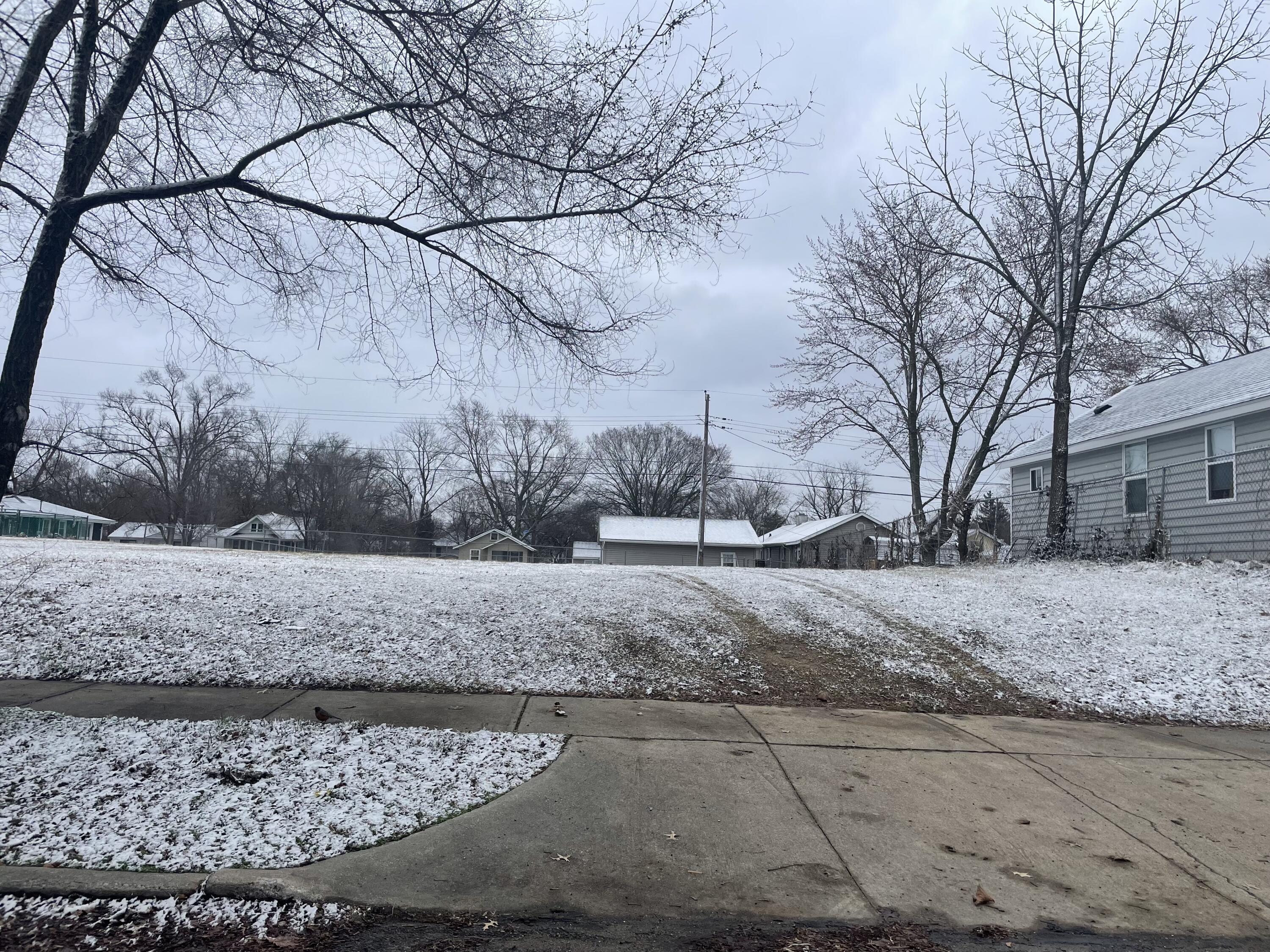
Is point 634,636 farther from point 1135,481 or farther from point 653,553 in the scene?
point 653,553

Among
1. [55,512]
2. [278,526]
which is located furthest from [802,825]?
[278,526]

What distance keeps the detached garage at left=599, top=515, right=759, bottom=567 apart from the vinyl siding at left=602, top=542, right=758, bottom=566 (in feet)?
0.08

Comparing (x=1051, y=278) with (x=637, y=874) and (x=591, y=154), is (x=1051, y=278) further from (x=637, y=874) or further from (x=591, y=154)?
(x=637, y=874)

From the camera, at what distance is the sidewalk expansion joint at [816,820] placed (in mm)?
3549

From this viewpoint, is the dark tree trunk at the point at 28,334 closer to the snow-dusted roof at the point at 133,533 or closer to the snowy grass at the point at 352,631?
the snowy grass at the point at 352,631

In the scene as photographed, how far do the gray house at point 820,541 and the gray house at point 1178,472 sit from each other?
48.2 ft

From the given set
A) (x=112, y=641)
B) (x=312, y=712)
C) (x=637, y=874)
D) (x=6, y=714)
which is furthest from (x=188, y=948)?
(x=112, y=641)

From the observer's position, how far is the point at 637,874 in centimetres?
365

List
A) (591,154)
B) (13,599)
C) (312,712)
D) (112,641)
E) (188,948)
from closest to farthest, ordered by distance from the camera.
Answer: (188,948) < (312,712) < (591,154) < (112,641) < (13,599)

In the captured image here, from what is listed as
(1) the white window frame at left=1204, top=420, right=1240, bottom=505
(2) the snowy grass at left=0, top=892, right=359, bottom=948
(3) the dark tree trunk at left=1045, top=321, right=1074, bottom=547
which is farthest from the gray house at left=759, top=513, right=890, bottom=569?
(2) the snowy grass at left=0, top=892, right=359, bottom=948

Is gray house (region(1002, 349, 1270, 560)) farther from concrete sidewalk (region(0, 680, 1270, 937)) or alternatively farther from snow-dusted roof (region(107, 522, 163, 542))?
snow-dusted roof (region(107, 522, 163, 542))

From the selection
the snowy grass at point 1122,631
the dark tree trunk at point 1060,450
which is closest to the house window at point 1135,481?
the dark tree trunk at point 1060,450

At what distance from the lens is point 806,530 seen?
49281mm

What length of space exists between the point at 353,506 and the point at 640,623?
5402cm
